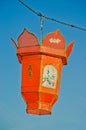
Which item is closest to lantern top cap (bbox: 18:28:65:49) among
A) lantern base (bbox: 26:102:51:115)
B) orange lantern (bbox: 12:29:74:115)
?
orange lantern (bbox: 12:29:74:115)

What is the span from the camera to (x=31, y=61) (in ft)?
12.0

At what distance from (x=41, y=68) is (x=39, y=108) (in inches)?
16.5

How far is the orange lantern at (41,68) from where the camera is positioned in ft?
11.6

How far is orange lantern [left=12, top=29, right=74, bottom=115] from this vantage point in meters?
3.54

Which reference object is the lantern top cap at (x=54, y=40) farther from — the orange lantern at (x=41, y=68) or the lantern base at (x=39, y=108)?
the lantern base at (x=39, y=108)

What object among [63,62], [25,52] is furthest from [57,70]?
[25,52]

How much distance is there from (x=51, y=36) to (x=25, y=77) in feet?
1.72

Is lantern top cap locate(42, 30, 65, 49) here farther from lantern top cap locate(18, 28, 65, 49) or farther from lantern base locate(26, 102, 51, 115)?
lantern base locate(26, 102, 51, 115)

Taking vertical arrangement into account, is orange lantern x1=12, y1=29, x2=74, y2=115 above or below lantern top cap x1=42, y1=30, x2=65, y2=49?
below

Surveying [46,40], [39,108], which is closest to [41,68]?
[46,40]

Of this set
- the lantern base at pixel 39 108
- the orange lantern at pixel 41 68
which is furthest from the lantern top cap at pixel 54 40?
the lantern base at pixel 39 108

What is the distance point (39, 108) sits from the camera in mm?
3479

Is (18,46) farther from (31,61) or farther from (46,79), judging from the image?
(46,79)

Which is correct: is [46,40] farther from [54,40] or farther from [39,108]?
[39,108]
